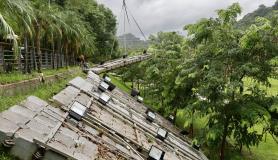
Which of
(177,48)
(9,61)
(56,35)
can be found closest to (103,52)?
(56,35)

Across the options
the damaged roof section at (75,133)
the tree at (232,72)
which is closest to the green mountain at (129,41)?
the tree at (232,72)

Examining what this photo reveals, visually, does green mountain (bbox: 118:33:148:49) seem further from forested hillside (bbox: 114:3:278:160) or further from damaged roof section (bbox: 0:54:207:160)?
damaged roof section (bbox: 0:54:207:160)

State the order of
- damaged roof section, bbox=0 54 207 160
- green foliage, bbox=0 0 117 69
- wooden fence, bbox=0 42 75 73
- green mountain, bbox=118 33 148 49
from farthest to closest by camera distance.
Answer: green mountain, bbox=118 33 148 49 < wooden fence, bbox=0 42 75 73 < green foliage, bbox=0 0 117 69 < damaged roof section, bbox=0 54 207 160

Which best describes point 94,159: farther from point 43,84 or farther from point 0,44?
point 0,44

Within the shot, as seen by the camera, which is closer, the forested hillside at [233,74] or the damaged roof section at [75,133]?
the damaged roof section at [75,133]

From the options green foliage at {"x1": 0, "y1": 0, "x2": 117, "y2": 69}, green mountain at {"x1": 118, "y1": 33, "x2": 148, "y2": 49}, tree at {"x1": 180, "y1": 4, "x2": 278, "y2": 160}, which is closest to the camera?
green foliage at {"x1": 0, "y1": 0, "x2": 117, "y2": 69}

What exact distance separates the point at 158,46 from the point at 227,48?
12.8 meters

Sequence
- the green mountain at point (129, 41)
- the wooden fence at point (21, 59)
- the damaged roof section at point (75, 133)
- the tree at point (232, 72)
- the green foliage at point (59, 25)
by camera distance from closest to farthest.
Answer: the damaged roof section at point (75, 133) < the green foliage at point (59, 25) < the tree at point (232, 72) < the wooden fence at point (21, 59) < the green mountain at point (129, 41)

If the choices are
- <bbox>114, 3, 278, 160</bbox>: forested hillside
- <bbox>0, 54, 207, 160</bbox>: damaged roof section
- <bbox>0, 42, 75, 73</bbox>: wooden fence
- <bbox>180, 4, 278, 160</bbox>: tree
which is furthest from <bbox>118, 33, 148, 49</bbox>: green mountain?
<bbox>0, 54, 207, 160</bbox>: damaged roof section

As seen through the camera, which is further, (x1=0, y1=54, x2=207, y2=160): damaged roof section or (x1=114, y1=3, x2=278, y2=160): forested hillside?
(x1=114, y1=3, x2=278, y2=160): forested hillside

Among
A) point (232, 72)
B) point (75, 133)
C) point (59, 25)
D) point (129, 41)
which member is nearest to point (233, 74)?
point (232, 72)

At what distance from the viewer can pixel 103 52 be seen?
195 ft

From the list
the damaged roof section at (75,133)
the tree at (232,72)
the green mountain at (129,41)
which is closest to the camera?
the damaged roof section at (75,133)

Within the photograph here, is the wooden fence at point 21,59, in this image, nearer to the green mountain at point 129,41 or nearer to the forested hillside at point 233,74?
the green mountain at point 129,41
